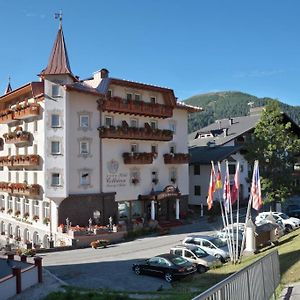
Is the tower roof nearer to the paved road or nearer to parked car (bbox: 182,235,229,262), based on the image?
the paved road

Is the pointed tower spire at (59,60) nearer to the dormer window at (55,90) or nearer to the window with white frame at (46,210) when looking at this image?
the dormer window at (55,90)

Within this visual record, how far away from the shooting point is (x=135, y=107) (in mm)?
43250

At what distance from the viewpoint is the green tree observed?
41062 millimetres

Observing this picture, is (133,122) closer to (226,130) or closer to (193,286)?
(226,130)

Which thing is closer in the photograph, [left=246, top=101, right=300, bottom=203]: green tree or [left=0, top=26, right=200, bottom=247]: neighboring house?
[left=0, top=26, right=200, bottom=247]: neighboring house

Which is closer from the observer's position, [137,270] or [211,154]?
[137,270]

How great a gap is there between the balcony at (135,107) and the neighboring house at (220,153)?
9.26 meters

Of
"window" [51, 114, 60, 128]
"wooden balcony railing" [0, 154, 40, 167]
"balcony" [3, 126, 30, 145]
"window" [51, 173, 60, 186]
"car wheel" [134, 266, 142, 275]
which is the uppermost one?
"window" [51, 114, 60, 128]

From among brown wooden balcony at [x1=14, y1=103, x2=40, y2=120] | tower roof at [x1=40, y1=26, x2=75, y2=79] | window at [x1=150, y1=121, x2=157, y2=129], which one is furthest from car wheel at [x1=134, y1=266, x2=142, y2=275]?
Answer: window at [x1=150, y1=121, x2=157, y2=129]

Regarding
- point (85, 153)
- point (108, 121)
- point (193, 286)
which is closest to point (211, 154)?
point (108, 121)

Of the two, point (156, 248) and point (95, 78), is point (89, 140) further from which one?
point (156, 248)

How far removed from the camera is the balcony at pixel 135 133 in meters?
41.2

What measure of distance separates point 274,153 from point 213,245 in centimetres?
1751

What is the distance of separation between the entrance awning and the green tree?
9.30 m
